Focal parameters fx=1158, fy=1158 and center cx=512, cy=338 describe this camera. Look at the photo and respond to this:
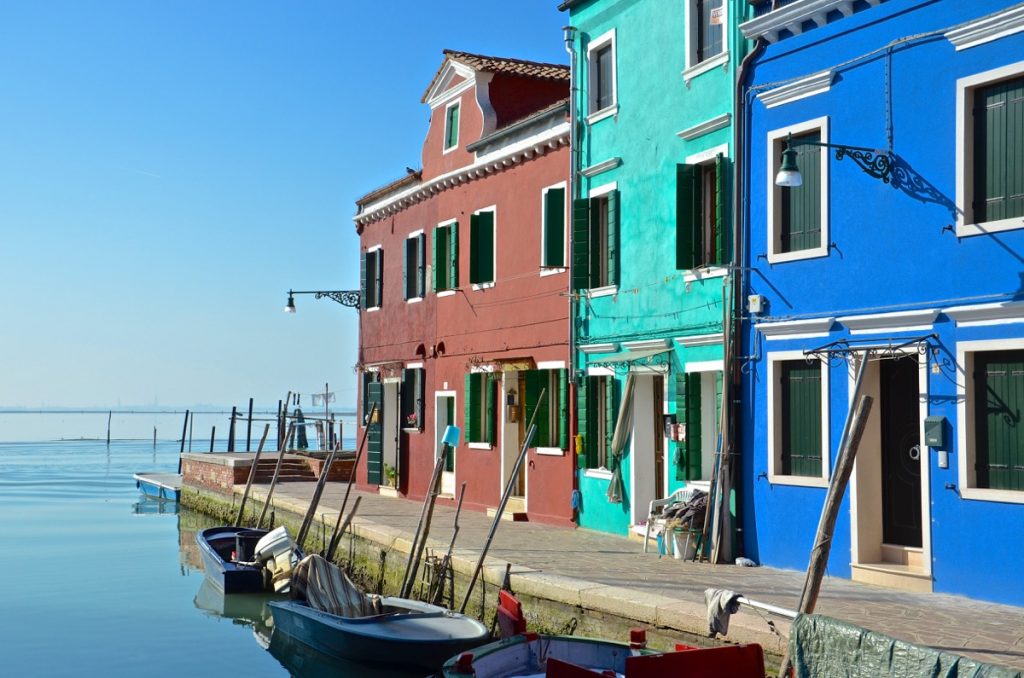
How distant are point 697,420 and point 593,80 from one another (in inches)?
237

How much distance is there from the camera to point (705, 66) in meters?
15.1

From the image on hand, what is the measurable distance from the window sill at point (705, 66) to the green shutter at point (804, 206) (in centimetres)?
175

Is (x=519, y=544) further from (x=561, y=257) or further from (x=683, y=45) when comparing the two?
(x=683, y=45)

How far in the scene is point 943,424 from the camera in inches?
454

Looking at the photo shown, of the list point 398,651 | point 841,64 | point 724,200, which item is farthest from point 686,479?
point 841,64

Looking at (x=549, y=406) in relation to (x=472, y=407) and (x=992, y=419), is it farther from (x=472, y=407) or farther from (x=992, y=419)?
(x=992, y=419)

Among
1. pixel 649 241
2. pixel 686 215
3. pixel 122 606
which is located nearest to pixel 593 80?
pixel 649 241

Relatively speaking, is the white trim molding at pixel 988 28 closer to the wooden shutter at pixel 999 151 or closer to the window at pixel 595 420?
the wooden shutter at pixel 999 151

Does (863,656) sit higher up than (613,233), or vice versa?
(613,233)

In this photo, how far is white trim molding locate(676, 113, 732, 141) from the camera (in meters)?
14.6

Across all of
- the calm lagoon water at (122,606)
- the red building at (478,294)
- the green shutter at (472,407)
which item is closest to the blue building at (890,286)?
the red building at (478,294)

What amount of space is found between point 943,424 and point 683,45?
6678mm

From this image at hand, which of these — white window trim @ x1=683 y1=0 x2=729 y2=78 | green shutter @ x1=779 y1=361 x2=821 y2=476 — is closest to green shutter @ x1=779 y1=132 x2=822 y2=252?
green shutter @ x1=779 y1=361 x2=821 y2=476

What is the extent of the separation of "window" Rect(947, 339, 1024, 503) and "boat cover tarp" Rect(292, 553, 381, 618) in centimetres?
701
